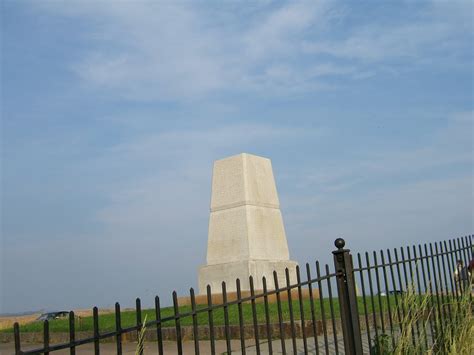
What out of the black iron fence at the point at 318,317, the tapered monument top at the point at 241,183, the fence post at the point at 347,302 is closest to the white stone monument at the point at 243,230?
the tapered monument top at the point at 241,183

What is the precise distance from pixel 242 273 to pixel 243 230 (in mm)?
987

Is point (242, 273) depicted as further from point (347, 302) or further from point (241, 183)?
point (347, 302)

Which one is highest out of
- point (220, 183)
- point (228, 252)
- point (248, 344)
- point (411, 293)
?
point (220, 183)

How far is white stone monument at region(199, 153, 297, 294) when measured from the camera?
1255 cm

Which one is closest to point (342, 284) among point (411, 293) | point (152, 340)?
point (411, 293)

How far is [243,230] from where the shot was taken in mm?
12641

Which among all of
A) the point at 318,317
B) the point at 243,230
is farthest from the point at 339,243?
the point at 243,230

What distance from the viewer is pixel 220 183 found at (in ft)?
43.9

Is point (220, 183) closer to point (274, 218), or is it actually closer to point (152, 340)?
point (274, 218)

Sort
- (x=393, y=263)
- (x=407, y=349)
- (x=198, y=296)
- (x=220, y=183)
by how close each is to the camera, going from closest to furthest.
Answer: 1. (x=407, y=349)
2. (x=393, y=263)
3. (x=198, y=296)
4. (x=220, y=183)

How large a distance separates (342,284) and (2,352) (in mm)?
6394

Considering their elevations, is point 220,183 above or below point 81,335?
above

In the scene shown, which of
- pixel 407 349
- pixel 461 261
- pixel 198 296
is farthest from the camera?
pixel 198 296

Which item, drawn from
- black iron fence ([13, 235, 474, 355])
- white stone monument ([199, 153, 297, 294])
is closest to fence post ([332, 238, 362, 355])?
black iron fence ([13, 235, 474, 355])
